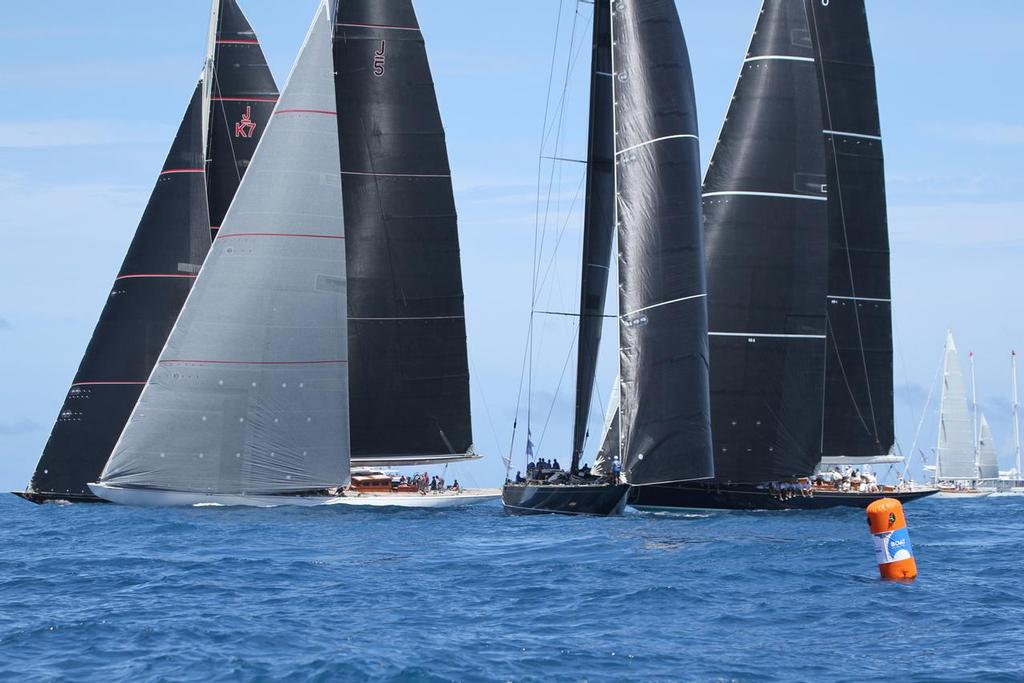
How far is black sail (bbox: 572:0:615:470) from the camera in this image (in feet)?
127

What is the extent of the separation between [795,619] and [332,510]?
19.6 metres

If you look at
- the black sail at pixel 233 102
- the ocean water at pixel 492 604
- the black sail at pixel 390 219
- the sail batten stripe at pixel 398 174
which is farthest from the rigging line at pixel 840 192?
the black sail at pixel 233 102

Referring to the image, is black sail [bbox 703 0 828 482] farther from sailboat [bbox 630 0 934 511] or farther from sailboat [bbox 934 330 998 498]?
sailboat [bbox 934 330 998 498]

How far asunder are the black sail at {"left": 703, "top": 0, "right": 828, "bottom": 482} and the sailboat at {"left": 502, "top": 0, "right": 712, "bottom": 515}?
5.63 metres

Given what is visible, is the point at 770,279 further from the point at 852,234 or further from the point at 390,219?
the point at 390,219

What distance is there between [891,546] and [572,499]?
522 inches

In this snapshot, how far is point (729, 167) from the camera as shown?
142 ft

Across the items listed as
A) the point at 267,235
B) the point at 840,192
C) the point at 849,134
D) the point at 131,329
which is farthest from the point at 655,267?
the point at 131,329

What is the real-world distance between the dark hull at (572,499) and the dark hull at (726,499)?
9.83 feet

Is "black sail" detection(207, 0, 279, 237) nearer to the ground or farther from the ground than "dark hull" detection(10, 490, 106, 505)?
farther from the ground

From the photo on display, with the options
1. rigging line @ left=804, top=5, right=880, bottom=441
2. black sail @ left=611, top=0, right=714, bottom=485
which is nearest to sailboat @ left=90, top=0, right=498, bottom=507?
black sail @ left=611, top=0, right=714, bottom=485

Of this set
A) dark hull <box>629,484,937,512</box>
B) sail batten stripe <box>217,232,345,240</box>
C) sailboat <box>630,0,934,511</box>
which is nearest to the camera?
sail batten stripe <box>217,232,345,240</box>

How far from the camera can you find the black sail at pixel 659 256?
120 feet

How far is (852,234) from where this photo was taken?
158 ft
